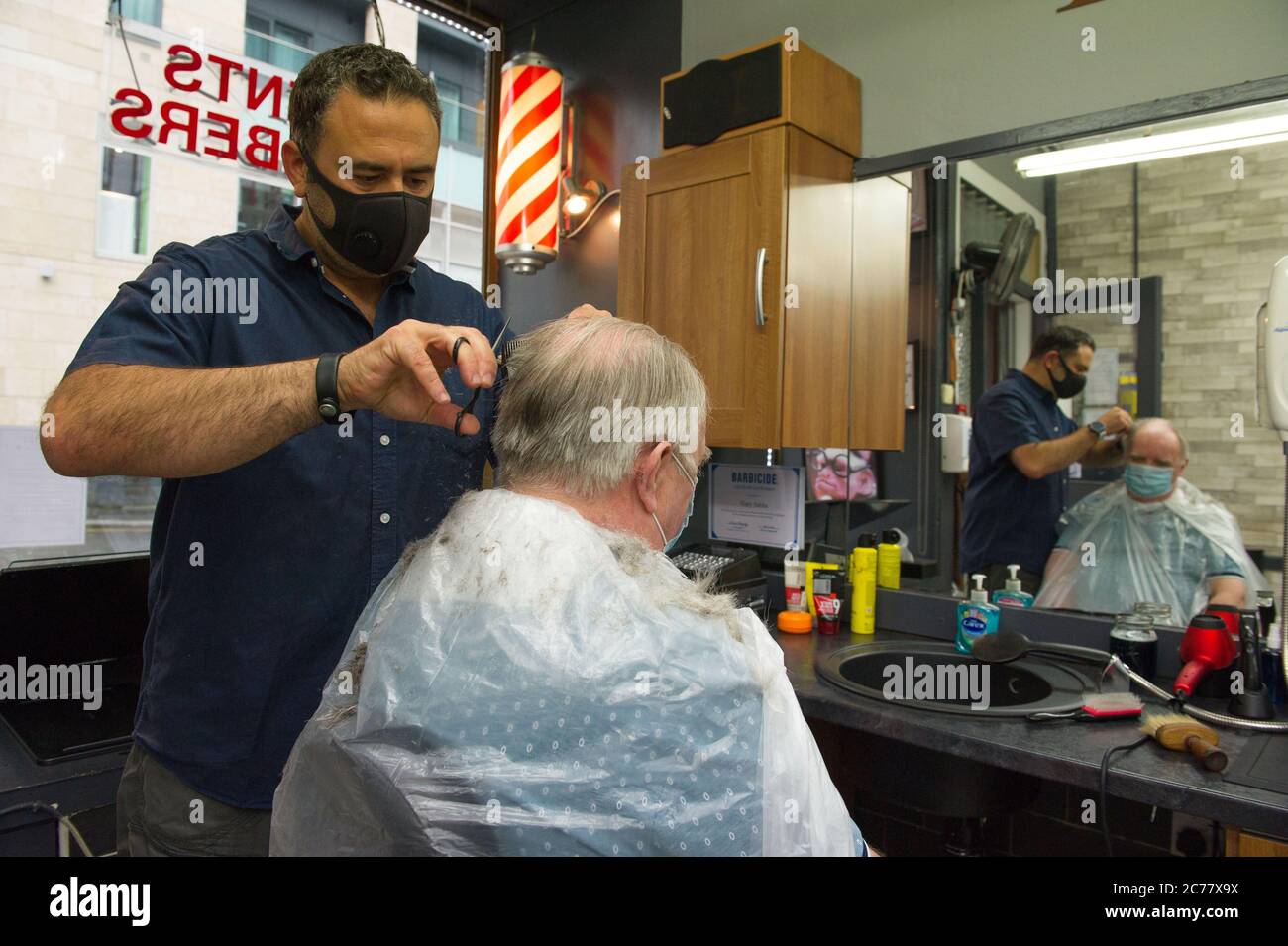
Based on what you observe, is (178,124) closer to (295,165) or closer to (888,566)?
(295,165)

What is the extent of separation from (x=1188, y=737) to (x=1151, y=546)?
27.8 inches

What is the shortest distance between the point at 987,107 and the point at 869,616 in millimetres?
1493

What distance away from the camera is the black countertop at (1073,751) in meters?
1.29

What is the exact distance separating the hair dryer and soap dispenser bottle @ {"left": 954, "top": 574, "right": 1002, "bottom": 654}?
17.3 inches

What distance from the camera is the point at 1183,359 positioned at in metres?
1.87

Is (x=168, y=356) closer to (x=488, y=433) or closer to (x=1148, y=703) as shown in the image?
(x=488, y=433)

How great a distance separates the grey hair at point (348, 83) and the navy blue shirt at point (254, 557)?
0.64 ft

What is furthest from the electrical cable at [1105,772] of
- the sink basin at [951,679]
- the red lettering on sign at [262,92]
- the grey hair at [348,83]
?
the red lettering on sign at [262,92]

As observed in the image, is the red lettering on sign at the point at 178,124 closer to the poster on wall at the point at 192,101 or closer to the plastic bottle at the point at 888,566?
the poster on wall at the point at 192,101

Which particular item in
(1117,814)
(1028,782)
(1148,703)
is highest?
(1148,703)

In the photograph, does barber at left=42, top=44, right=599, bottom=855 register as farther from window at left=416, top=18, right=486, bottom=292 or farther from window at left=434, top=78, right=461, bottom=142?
window at left=434, top=78, right=461, bottom=142

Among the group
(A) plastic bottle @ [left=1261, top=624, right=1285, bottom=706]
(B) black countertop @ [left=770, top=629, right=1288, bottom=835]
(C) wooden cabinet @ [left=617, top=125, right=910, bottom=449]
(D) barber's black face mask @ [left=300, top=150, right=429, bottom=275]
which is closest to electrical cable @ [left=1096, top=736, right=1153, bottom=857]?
(B) black countertop @ [left=770, top=629, right=1288, bottom=835]

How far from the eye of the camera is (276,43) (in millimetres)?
2713
